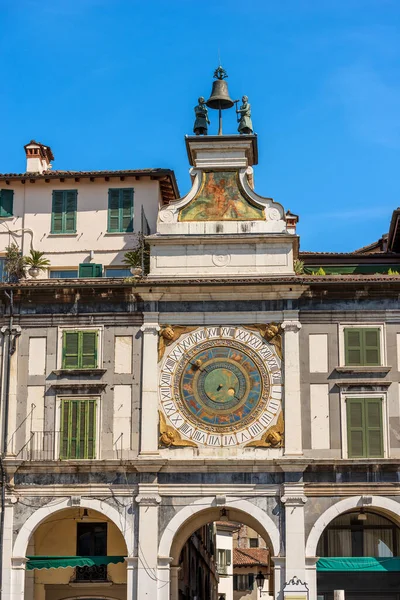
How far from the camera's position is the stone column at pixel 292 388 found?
137 ft

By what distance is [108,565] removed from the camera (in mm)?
44500

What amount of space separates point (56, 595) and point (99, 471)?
5926mm

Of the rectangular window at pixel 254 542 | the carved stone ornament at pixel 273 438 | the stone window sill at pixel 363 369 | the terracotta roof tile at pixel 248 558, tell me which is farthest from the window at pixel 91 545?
the rectangular window at pixel 254 542

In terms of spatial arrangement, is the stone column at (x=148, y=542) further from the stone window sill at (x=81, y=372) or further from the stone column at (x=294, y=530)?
the stone column at (x=294, y=530)

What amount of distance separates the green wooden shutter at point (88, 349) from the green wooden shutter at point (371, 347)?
9.55 metres

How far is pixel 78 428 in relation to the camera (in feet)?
139

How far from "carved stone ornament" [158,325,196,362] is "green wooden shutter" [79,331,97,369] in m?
2.33

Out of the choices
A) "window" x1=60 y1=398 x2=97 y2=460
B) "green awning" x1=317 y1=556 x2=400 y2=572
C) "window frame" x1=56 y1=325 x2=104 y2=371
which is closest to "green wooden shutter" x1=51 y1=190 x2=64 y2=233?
"window frame" x1=56 y1=325 x2=104 y2=371

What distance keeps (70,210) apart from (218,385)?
32.4ft

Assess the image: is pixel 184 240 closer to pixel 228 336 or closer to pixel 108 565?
pixel 228 336

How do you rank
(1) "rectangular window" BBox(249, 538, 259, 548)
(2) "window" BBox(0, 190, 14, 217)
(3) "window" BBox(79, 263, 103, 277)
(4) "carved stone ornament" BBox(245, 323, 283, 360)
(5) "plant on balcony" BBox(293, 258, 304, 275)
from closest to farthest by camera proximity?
(4) "carved stone ornament" BBox(245, 323, 283, 360)
(5) "plant on balcony" BBox(293, 258, 304, 275)
(3) "window" BBox(79, 263, 103, 277)
(2) "window" BBox(0, 190, 14, 217)
(1) "rectangular window" BBox(249, 538, 259, 548)

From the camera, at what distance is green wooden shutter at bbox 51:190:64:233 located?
156 ft

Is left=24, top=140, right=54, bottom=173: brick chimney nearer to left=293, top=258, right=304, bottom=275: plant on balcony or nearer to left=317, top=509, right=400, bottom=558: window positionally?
left=293, top=258, right=304, bottom=275: plant on balcony

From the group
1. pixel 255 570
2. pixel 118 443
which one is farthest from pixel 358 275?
pixel 255 570
